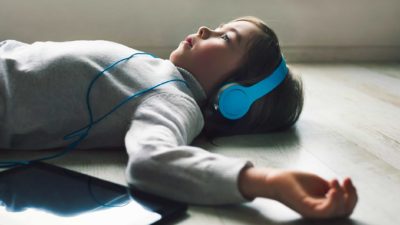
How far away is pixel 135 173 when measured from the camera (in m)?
0.87

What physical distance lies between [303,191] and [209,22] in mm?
1637

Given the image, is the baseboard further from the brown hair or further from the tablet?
the tablet

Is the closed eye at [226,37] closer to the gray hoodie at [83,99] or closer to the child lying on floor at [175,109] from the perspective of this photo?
the child lying on floor at [175,109]

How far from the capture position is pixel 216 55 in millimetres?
1206

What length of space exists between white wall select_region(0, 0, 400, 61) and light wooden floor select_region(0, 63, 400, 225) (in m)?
0.67

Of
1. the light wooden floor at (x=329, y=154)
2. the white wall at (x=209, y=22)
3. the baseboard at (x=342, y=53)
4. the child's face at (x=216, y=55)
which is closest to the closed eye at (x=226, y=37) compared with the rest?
the child's face at (x=216, y=55)

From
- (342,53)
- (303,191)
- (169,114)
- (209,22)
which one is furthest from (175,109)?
(342,53)

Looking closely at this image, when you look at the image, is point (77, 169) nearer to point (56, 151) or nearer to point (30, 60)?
point (56, 151)

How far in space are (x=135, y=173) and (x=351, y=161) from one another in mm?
488

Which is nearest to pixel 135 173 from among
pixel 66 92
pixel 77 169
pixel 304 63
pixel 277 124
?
pixel 77 169

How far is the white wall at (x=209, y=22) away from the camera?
7.03 ft

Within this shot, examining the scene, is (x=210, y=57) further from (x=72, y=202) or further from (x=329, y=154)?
(x=72, y=202)

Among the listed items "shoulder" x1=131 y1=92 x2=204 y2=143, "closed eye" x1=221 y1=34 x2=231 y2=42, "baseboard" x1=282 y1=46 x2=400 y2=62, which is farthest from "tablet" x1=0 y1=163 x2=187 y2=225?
"baseboard" x1=282 y1=46 x2=400 y2=62

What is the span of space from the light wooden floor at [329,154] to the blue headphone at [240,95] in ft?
0.25
